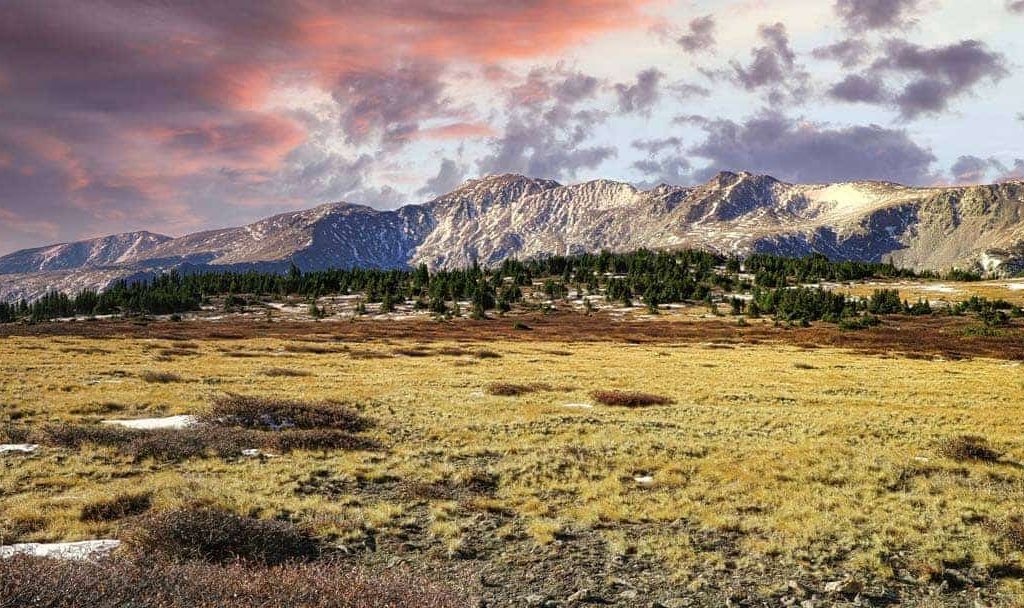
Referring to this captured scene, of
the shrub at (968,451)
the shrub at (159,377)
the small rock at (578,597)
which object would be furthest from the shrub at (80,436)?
the shrub at (968,451)

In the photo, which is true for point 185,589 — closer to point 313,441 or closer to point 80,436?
point 313,441

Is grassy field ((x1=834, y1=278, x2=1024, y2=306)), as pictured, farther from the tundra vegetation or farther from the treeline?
the tundra vegetation

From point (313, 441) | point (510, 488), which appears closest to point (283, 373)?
point (313, 441)

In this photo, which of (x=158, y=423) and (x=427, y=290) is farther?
(x=427, y=290)

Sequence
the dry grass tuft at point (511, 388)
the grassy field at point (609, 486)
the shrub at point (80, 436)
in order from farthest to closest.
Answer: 1. the dry grass tuft at point (511, 388)
2. the shrub at point (80, 436)
3. the grassy field at point (609, 486)

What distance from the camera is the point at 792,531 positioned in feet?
43.2

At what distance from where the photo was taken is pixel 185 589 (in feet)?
22.2

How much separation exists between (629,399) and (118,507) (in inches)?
944

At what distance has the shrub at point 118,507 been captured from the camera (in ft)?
40.3

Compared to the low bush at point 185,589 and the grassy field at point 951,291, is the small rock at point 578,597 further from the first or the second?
the grassy field at point 951,291

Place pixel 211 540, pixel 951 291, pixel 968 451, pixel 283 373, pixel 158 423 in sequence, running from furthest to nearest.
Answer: pixel 951 291 < pixel 283 373 < pixel 158 423 < pixel 968 451 < pixel 211 540

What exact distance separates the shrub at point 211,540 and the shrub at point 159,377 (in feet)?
88.5

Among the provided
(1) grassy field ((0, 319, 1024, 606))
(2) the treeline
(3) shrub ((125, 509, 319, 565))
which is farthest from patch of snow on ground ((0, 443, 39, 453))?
(2) the treeline

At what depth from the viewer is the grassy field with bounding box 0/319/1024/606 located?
36.4 ft
